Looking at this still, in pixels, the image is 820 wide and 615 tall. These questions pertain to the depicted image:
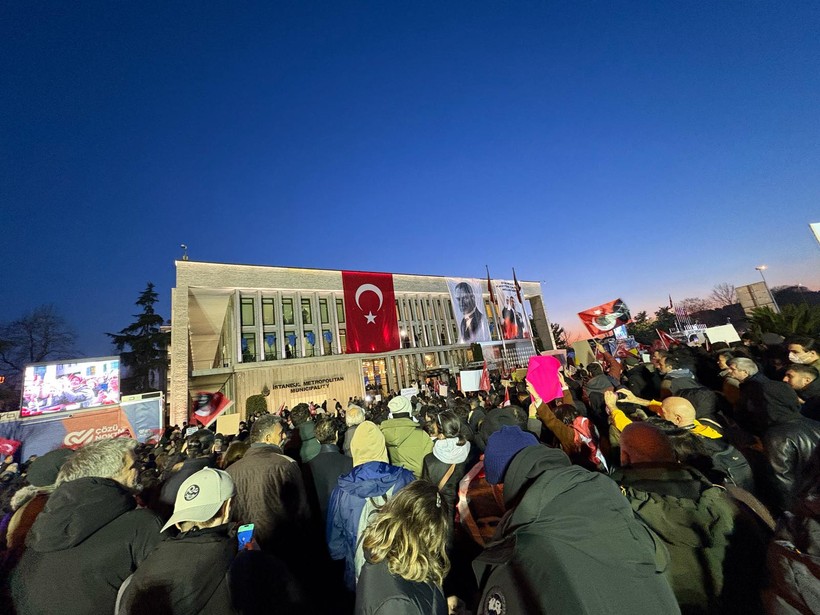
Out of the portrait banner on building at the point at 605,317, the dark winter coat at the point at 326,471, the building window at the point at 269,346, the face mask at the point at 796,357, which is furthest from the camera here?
the building window at the point at 269,346

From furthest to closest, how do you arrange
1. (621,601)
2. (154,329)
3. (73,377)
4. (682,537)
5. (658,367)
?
(154,329) < (73,377) < (658,367) < (682,537) < (621,601)

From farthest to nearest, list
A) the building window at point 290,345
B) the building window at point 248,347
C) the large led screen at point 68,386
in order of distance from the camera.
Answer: the building window at point 290,345 → the building window at point 248,347 → the large led screen at point 68,386

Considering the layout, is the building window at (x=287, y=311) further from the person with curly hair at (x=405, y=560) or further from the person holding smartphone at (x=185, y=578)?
the person with curly hair at (x=405, y=560)

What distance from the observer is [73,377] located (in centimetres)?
1576

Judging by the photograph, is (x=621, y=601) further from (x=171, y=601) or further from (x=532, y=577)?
(x=171, y=601)

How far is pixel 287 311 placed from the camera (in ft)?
93.3

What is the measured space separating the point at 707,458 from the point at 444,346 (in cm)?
3169

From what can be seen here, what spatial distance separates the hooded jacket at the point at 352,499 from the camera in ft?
A: 8.89

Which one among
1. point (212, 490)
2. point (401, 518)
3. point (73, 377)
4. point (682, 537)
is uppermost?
point (73, 377)

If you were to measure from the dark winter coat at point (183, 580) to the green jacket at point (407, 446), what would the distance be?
2.58m

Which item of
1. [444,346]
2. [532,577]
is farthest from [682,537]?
[444,346]

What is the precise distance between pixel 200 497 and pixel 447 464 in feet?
8.36

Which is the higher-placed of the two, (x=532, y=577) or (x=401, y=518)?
(x=401, y=518)

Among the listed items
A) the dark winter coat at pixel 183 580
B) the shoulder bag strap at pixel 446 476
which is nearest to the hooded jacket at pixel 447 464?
the shoulder bag strap at pixel 446 476
